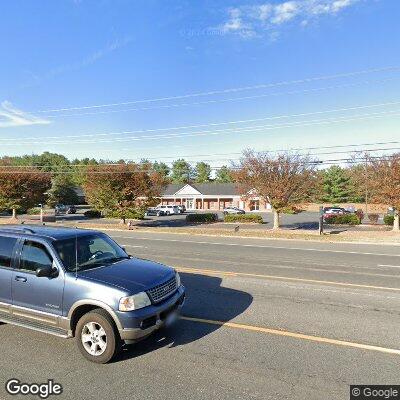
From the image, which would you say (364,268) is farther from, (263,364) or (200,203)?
(200,203)

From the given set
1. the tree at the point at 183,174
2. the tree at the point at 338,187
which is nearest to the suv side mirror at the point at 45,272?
the tree at the point at 338,187

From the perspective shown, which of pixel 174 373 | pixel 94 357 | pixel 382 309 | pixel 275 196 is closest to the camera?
pixel 174 373

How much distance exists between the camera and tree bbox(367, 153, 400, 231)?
25391 millimetres

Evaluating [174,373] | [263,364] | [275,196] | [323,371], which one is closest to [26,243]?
[174,373]

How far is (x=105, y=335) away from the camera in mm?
4898

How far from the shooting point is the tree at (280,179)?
92.4 ft

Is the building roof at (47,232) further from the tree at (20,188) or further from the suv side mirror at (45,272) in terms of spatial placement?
the tree at (20,188)

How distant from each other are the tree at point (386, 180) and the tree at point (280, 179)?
4.20m

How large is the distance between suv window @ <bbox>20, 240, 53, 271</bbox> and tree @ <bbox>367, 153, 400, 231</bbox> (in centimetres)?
2507

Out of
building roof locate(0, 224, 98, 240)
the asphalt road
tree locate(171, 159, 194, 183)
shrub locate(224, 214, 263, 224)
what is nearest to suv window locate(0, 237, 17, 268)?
building roof locate(0, 224, 98, 240)

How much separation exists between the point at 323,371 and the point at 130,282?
8.99 feet

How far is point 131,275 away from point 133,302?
1.94 feet

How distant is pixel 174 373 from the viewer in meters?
4.59

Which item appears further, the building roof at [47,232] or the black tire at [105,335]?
the building roof at [47,232]
